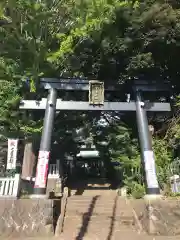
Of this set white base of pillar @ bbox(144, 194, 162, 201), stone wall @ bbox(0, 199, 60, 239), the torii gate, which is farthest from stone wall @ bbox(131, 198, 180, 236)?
stone wall @ bbox(0, 199, 60, 239)

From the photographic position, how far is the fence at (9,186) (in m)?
10.5

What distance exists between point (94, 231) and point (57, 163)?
7.65 metres

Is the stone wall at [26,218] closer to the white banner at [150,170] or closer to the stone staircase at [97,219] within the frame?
the stone staircase at [97,219]

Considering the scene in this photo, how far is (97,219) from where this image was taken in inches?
428

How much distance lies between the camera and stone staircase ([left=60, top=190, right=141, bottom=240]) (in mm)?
9633

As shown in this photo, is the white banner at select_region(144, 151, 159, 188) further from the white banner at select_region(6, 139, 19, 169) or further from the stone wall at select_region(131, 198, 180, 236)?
the white banner at select_region(6, 139, 19, 169)

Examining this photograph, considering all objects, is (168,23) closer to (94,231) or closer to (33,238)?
(94,231)

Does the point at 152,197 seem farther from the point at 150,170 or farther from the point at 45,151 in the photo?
the point at 45,151

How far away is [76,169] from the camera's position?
88.0 ft

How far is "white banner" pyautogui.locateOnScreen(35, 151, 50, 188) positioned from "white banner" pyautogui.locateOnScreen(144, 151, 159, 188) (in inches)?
142

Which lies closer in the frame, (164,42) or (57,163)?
(164,42)

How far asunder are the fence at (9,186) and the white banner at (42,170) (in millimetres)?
701

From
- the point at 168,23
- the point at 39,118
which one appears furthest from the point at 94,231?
the point at 168,23

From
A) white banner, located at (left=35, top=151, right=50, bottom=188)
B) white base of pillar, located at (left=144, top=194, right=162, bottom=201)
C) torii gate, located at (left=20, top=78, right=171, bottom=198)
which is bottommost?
white base of pillar, located at (left=144, top=194, right=162, bottom=201)
